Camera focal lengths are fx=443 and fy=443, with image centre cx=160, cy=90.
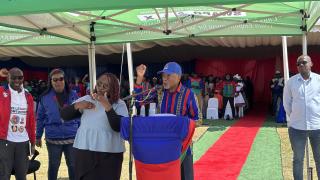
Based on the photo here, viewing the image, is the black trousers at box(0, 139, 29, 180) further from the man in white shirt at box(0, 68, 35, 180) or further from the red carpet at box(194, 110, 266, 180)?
the red carpet at box(194, 110, 266, 180)

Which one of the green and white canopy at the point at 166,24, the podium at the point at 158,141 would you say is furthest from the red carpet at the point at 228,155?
the podium at the point at 158,141

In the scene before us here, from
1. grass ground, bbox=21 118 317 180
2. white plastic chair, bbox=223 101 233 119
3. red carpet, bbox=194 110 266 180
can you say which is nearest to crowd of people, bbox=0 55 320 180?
grass ground, bbox=21 118 317 180

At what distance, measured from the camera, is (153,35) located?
652 cm

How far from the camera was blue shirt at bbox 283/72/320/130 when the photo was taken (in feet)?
17.5

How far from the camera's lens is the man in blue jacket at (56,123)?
5184 millimetres

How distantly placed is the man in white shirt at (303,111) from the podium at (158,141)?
2418mm

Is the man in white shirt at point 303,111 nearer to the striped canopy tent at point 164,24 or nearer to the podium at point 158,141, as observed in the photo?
the striped canopy tent at point 164,24

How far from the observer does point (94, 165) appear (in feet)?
11.8

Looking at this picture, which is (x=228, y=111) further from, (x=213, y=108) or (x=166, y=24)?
(x=166, y=24)

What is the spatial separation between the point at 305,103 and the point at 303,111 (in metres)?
0.10

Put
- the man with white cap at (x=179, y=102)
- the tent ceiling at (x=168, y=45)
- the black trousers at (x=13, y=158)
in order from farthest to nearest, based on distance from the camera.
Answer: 1. the tent ceiling at (x=168, y=45)
2. the black trousers at (x=13, y=158)
3. the man with white cap at (x=179, y=102)

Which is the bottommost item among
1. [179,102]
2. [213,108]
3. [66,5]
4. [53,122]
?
[213,108]

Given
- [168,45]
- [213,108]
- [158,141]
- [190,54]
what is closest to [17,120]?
[158,141]

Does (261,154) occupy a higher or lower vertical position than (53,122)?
lower
